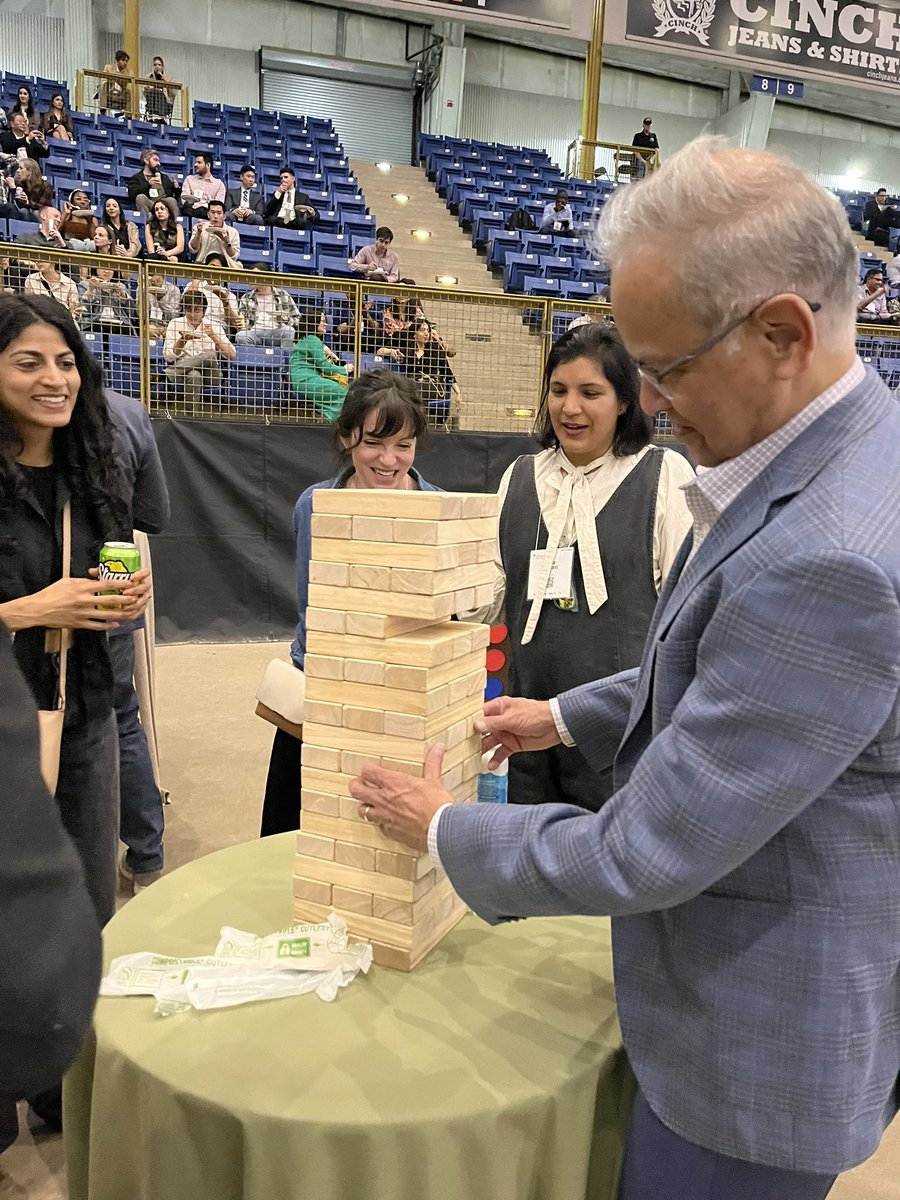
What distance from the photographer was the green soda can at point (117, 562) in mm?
1680

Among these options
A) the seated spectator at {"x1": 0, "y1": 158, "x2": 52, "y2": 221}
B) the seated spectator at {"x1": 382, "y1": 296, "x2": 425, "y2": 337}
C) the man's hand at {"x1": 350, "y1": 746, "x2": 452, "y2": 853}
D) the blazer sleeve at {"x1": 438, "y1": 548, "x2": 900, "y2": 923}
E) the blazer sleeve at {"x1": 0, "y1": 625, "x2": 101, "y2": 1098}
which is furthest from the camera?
the seated spectator at {"x1": 0, "y1": 158, "x2": 52, "y2": 221}

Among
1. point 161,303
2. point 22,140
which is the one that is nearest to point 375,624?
point 161,303

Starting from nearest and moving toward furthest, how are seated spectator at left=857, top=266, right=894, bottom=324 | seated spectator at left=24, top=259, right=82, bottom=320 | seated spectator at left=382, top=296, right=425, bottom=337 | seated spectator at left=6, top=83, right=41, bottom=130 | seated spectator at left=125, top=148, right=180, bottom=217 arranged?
seated spectator at left=24, top=259, right=82, bottom=320, seated spectator at left=382, top=296, right=425, bottom=337, seated spectator at left=125, top=148, right=180, bottom=217, seated spectator at left=6, top=83, right=41, bottom=130, seated spectator at left=857, top=266, right=894, bottom=324

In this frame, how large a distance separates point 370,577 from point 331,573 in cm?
6

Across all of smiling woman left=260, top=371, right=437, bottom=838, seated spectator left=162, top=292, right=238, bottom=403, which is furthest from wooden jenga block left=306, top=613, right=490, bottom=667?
seated spectator left=162, top=292, right=238, bottom=403

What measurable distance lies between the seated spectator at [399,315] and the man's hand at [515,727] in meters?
4.66

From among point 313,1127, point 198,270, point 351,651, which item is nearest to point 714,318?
point 351,651

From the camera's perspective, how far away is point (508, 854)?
87cm

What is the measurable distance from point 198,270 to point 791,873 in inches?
196

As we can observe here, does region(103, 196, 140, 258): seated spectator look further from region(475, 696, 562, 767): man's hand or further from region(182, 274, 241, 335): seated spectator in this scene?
region(475, 696, 562, 767): man's hand

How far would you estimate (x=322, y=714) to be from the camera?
1191 mm

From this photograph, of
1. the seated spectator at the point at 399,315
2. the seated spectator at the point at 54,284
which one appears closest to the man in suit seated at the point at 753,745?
the seated spectator at the point at 54,284

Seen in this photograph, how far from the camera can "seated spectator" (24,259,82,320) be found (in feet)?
14.9

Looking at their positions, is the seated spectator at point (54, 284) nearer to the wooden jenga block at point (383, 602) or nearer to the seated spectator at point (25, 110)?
the wooden jenga block at point (383, 602)
